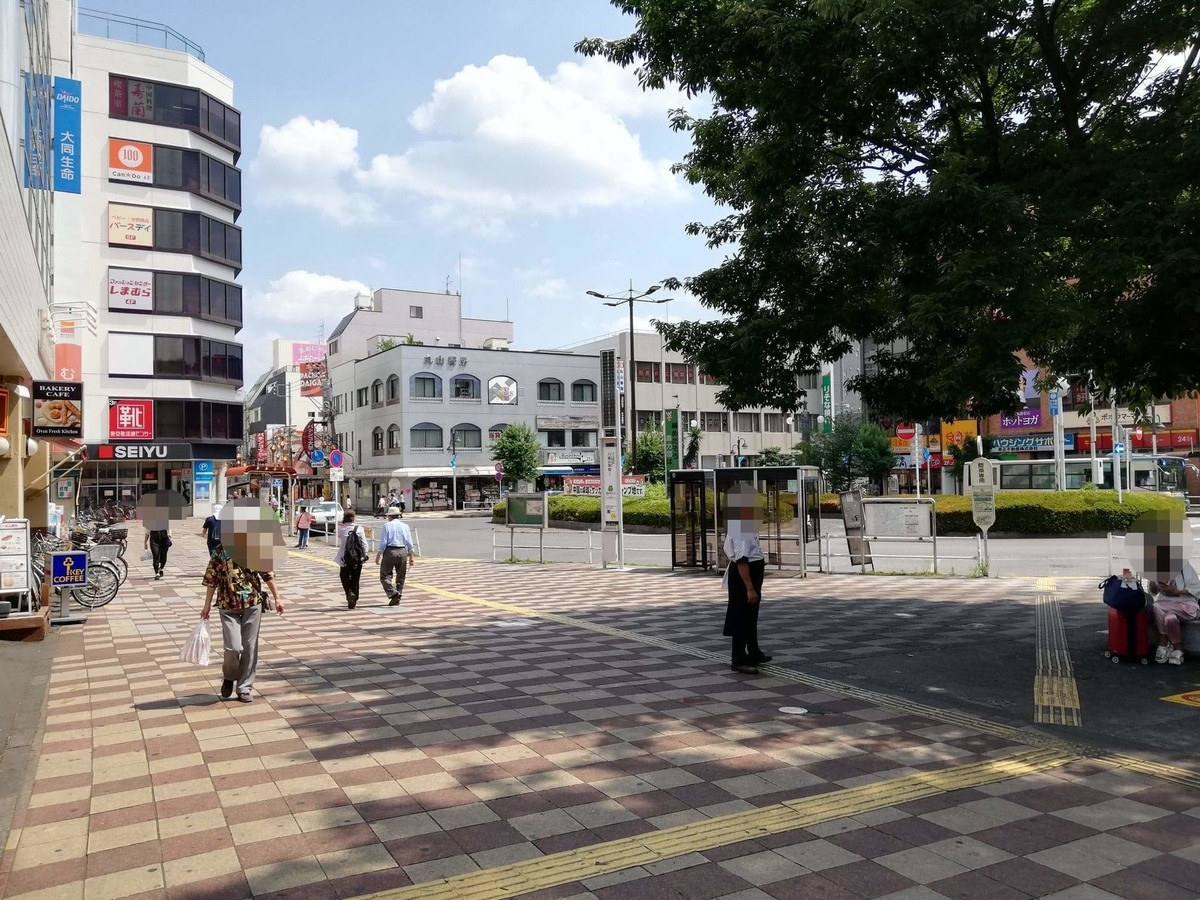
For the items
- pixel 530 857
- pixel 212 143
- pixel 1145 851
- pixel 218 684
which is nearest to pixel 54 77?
pixel 218 684

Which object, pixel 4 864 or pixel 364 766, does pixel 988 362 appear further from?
pixel 4 864

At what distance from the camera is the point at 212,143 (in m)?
48.7

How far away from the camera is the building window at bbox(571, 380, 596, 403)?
67250 mm

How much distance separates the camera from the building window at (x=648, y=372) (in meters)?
65.5

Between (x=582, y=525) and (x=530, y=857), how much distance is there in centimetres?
3409

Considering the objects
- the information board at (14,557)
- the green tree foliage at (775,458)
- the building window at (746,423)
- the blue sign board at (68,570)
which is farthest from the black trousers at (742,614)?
the building window at (746,423)

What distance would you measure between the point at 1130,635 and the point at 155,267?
49217 millimetres

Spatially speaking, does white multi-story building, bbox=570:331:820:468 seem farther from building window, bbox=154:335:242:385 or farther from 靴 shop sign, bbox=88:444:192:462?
靴 shop sign, bbox=88:444:192:462

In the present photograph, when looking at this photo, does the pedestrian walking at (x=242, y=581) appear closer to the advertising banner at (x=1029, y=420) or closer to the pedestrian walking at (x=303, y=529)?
the pedestrian walking at (x=303, y=529)

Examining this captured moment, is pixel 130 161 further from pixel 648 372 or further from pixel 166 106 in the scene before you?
pixel 648 372

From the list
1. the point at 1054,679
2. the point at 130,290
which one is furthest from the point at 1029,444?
the point at 1054,679

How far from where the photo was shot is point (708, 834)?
4328 mm

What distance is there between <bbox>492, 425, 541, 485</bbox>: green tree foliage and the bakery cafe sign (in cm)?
4438

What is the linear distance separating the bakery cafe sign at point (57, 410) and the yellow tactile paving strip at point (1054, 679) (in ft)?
42.3
